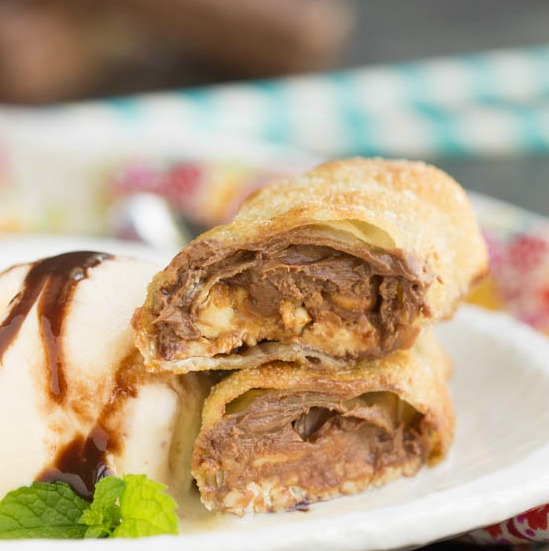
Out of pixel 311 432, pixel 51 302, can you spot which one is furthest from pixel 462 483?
pixel 51 302

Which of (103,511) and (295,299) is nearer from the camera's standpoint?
(103,511)

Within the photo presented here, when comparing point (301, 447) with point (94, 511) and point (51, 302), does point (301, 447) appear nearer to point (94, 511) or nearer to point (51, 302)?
point (94, 511)

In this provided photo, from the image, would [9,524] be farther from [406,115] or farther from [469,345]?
[406,115]

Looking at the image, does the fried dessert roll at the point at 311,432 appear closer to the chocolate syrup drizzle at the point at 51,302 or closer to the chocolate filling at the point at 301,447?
the chocolate filling at the point at 301,447

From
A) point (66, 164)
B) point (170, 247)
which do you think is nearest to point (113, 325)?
point (170, 247)

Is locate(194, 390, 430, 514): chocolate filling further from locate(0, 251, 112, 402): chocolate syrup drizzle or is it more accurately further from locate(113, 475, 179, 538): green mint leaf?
locate(0, 251, 112, 402): chocolate syrup drizzle
